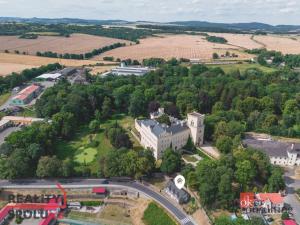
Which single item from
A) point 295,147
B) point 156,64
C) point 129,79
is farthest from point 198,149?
point 156,64

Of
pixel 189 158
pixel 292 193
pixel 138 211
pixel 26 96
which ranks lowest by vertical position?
pixel 138 211

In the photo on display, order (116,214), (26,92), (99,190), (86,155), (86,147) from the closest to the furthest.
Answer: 1. (116,214)
2. (99,190)
3. (86,155)
4. (86,147)
5. (26,92)

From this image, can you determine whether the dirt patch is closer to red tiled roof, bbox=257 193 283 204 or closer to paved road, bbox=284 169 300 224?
red tiled roof, bbox=257 193 283 204

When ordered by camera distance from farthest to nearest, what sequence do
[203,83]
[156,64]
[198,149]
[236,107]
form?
[156,64]
[203,83]
[236,107]
[198,149]

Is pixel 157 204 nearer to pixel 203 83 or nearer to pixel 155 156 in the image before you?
pixel 155 156

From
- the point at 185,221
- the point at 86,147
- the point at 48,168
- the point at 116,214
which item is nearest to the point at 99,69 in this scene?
the point at 86,147

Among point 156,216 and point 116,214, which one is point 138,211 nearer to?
point 156,216

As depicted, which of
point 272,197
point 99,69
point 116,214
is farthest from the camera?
point 99,69
